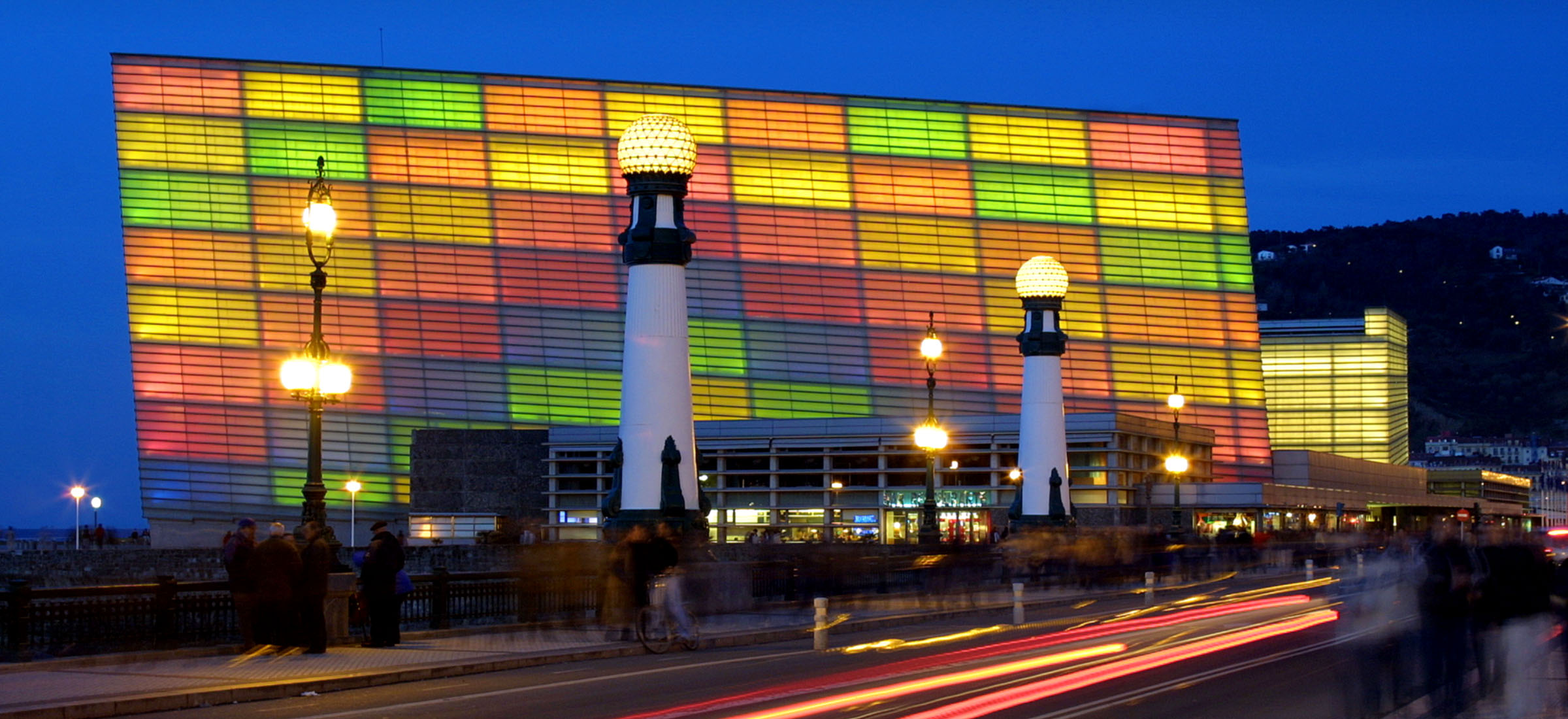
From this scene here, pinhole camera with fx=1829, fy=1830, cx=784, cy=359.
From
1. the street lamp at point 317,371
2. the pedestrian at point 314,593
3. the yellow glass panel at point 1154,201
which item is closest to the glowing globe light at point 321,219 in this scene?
the street lamp at point 317,371

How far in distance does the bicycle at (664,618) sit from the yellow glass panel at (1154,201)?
71792mm

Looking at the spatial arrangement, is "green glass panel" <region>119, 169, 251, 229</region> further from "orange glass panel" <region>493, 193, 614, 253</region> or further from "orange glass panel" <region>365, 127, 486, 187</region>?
"orange glass panel" <region>493, 193, 614, 253</region>

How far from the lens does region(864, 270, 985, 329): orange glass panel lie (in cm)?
9275

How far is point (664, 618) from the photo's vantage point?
2692 centimetres

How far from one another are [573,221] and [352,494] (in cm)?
1742

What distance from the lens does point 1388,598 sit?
18.3 meters

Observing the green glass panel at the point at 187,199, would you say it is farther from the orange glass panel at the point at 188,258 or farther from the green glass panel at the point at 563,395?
the green glass panel at the point at 563,395

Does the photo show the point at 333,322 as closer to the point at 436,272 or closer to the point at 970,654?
the point at 436,272

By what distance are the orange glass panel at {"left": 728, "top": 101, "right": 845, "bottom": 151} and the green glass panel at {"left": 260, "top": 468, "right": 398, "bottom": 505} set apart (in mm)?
24072

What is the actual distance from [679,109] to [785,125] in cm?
547

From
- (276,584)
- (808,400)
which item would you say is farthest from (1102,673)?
(808,400)

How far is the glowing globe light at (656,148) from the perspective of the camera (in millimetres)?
36188

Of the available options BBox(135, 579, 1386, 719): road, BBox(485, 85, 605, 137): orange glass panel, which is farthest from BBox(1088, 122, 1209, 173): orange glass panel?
BBox(135, 579, 1386, 719): road

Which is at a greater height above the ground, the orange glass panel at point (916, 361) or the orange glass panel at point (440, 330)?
the orange glass panel at point (440, 330)
